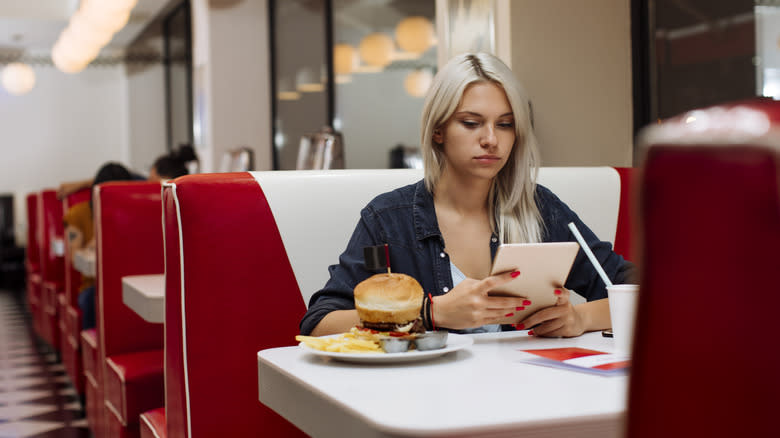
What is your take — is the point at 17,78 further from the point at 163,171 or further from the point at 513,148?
the point at 513,148

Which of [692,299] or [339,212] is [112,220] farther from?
[692,299]

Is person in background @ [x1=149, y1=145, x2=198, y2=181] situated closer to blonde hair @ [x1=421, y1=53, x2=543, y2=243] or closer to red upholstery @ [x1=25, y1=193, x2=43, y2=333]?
red upholstery @ [x1=25, y1=193, x2=43, y2=333]

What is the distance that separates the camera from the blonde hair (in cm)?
172

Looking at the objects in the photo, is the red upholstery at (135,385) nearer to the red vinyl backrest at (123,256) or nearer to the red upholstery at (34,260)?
the red vinyl backrest at (123,256)

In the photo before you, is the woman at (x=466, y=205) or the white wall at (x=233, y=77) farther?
the white wall at (x=233, y=77)

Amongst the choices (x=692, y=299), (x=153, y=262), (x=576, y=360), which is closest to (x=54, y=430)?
(x=153, y=262)

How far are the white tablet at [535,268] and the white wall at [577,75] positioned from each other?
4.85ft

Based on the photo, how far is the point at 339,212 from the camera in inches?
75.6

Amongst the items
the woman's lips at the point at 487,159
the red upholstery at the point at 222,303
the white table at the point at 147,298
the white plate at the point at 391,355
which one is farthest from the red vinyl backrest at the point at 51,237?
the white plate at the point at 391,355

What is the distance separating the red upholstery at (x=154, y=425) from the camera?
195 centimetres

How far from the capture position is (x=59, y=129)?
1078 centimetres

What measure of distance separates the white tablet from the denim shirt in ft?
1.00

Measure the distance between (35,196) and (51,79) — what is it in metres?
4.37

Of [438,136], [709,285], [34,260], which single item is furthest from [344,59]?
[709,285]
